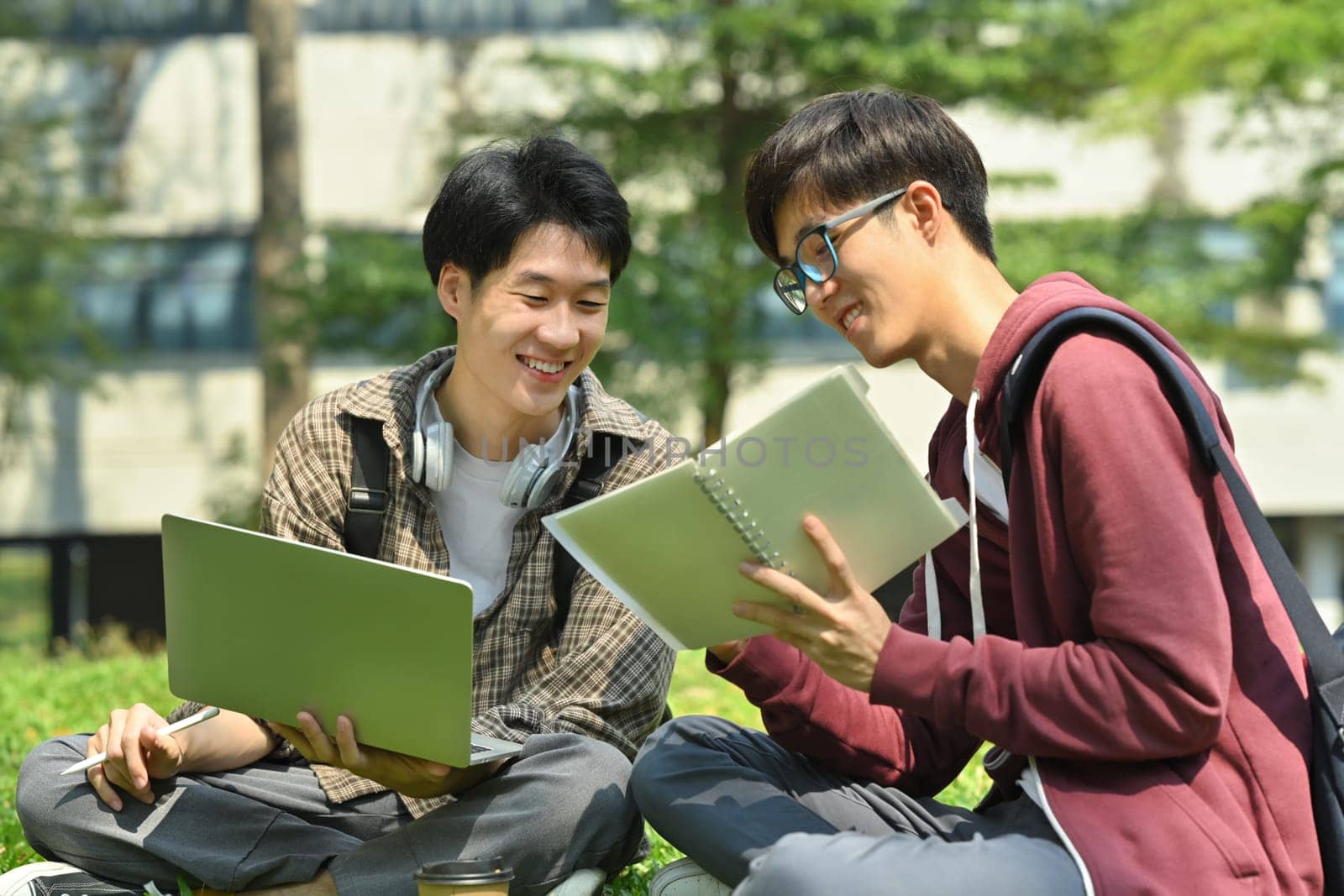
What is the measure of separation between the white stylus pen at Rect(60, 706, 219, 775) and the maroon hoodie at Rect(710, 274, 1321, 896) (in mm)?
1305

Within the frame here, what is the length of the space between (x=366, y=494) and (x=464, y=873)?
93 cm

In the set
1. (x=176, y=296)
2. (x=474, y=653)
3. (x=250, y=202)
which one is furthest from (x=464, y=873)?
(x=250, y=202)

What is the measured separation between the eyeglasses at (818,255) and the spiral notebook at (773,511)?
368mm

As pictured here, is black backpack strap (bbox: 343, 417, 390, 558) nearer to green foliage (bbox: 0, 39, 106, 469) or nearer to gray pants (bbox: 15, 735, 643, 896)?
gray pants (bbox: 15, 735, 643, 896)

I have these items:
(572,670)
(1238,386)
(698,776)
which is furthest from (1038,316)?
(1238,386)

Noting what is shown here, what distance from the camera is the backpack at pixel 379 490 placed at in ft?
9.87

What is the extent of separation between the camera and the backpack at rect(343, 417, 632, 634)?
301 cm

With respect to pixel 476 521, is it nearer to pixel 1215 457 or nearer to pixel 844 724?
pixel 844 724

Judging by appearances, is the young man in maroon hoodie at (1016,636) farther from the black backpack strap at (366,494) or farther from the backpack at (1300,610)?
the black backpack strap at (366,494)

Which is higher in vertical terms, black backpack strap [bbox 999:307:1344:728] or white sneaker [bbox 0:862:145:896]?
black backpack strap [bbox 999:307:1344:728]

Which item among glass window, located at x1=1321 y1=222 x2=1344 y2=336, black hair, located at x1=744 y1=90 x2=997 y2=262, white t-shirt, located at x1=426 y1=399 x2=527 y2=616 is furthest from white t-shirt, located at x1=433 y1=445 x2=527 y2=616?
glass window, located at x1=1321 y1=222 x2=1344 y2=336

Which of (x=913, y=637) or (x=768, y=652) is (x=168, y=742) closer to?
(x=768, y=652)

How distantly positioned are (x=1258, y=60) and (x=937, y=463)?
30.3 ft

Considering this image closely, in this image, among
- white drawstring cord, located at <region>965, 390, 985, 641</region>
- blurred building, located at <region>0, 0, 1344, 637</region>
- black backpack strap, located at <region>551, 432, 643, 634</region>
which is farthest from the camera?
blurred building, located at <region>0, 0, 1344, 637</region>
